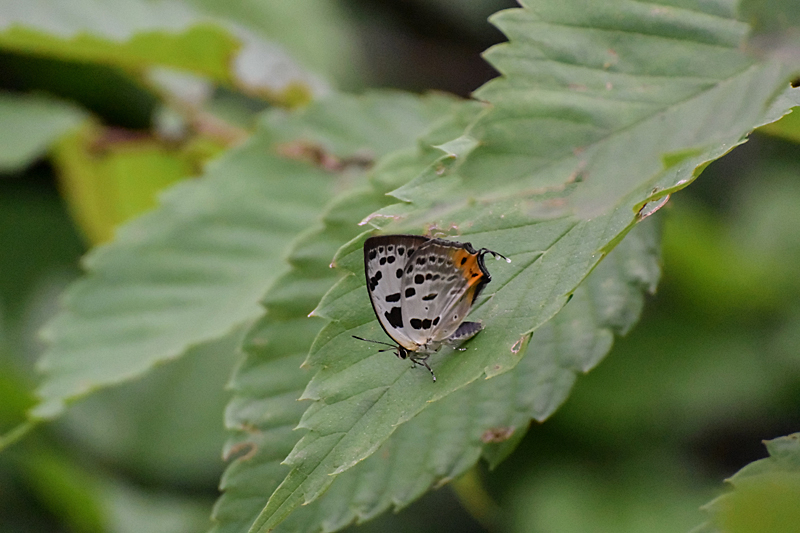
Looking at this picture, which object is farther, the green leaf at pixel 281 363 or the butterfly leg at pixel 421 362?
the green leaf at pixel 281 363

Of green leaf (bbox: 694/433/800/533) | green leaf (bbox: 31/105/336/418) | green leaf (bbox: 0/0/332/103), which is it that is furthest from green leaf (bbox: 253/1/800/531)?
green leaf (bbox: 0/0/332/103)

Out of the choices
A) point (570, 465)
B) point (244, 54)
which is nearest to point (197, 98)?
point (244, 54)

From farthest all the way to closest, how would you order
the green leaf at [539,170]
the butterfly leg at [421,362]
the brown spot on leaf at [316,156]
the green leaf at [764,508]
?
the brown spot on leaf at [316,156] → the butterfly leg at [421,362] → the green leaf at [539,170] → the green leaf at [764,508]

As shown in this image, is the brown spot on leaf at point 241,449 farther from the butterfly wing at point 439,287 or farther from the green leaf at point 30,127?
the green leaf at point 30,127

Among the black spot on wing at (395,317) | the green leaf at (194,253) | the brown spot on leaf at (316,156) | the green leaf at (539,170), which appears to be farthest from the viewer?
the brown spot on leaf at (316,156)

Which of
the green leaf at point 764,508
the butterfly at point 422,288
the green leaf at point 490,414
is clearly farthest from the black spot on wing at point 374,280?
the green leaf at point 764,508

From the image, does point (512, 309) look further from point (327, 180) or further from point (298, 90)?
point (298, 90)
